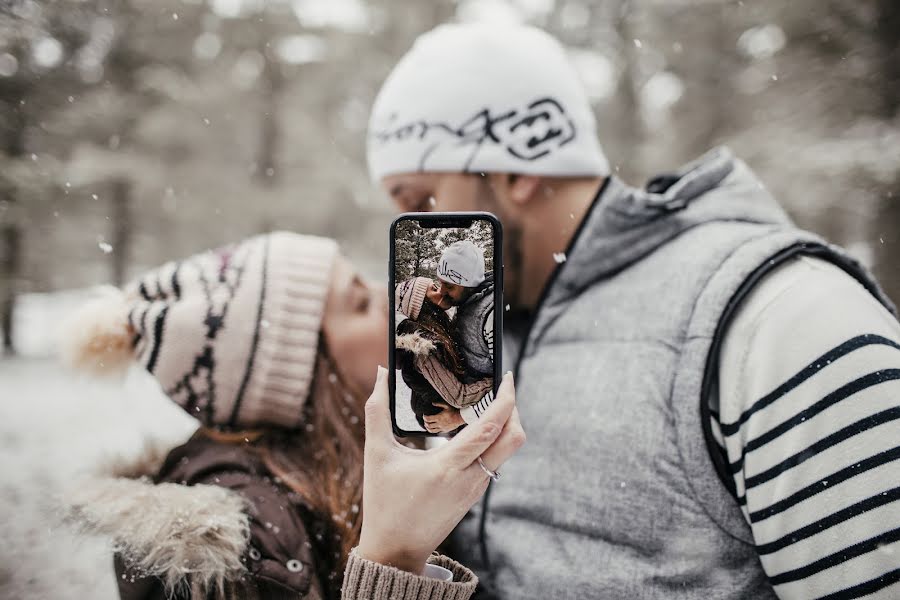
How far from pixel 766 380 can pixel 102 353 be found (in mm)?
1795

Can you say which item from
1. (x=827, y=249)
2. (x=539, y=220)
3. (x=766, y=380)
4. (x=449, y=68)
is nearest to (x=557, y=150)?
(x=539, y=220)

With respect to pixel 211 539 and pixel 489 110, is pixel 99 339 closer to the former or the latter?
pixel 211 539

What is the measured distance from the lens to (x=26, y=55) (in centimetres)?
304

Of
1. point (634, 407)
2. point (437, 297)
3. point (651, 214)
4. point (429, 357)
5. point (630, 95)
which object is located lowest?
point (634, 407)

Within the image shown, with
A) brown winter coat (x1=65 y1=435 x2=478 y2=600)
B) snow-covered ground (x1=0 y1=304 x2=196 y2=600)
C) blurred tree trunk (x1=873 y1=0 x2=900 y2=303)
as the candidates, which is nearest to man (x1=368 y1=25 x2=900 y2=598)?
brown winter coat (x1=65 y1=435 x2=478 y2=600)

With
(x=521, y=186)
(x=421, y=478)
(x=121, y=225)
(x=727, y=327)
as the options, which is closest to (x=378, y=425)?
(x=421, y=478)

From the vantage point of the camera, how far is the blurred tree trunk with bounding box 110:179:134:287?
7426 millimetres

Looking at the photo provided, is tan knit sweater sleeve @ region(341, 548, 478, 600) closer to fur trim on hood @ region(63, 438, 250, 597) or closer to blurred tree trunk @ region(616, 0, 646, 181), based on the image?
fur trim on hood @ region(63, 438, 250, 597)

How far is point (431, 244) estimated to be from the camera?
0.98m

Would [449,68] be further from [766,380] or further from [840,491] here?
[840,491]

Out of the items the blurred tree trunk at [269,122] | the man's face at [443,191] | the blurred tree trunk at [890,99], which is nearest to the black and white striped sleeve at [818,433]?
the man's face at [443,191]

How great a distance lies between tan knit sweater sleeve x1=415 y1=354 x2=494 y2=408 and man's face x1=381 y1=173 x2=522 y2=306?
33.9 inches

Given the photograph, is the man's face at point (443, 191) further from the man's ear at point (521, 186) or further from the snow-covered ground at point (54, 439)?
the snow-covered ground at point (54, 439)

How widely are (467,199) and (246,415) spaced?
0.96 m
